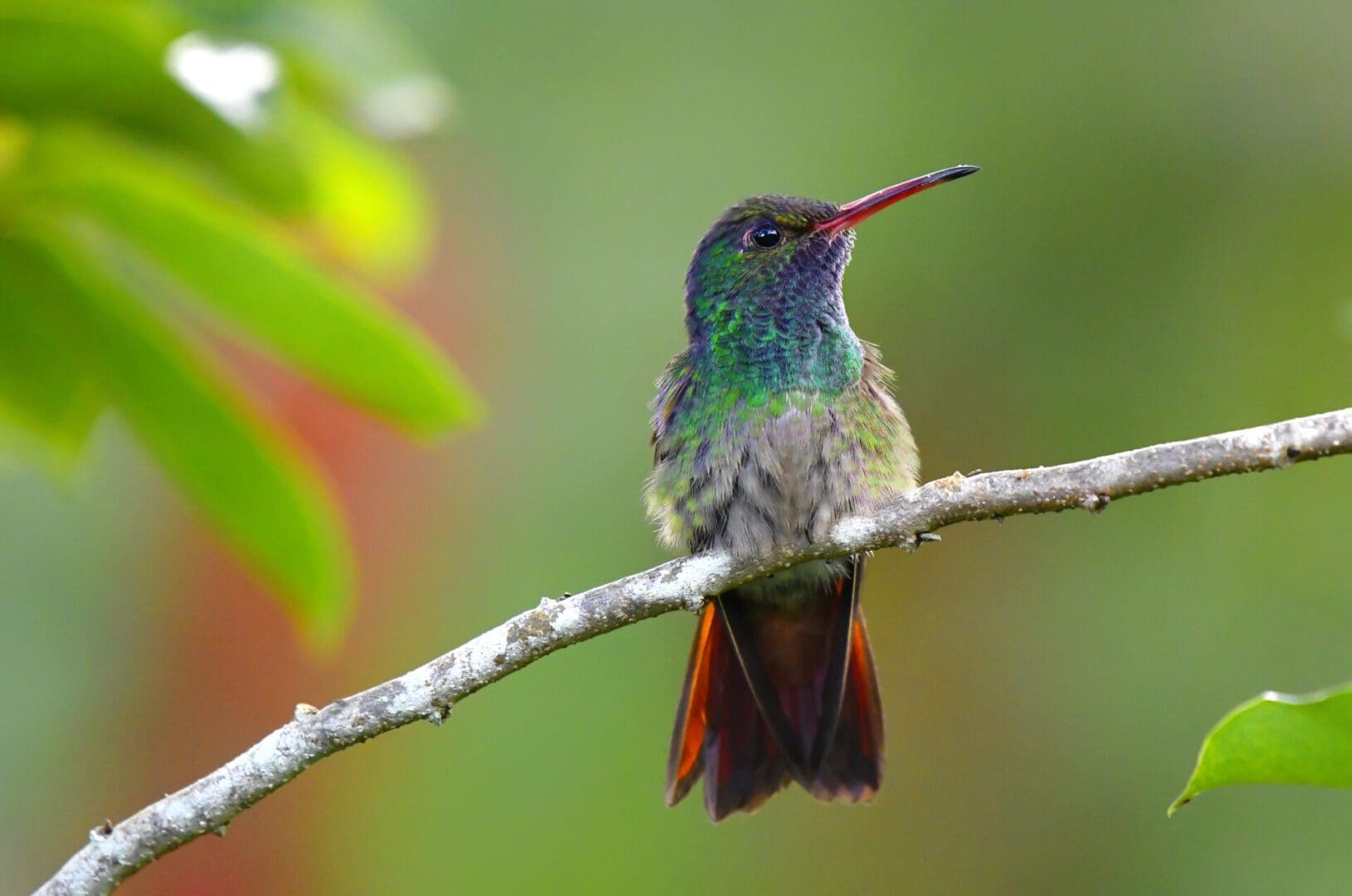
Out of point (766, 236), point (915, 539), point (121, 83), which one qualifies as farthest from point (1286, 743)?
point (766, 236)

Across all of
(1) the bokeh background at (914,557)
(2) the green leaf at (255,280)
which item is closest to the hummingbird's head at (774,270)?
(2) the green leaf at (255,280)

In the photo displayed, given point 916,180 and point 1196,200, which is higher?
point 1196,200

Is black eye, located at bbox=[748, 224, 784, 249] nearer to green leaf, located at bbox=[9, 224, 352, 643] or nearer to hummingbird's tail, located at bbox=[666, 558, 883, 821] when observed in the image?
hummingbird's tail, located at bbox=[666, 558, 883, 821]

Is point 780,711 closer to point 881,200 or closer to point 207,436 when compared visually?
point 881,200

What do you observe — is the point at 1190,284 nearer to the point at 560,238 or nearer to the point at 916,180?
the point at 560,238

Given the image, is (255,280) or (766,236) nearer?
(255,280)

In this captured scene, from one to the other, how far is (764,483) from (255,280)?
959 mm

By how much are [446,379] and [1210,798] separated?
4.38 meters

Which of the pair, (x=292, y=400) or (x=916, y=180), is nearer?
(x=916, y=180)

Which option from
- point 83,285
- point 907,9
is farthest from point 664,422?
point 907,9

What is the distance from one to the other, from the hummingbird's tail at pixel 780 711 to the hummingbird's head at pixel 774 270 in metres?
0.54

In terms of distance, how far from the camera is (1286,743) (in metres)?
1.39

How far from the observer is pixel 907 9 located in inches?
269

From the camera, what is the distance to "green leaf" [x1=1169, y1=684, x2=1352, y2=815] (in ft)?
4.52
